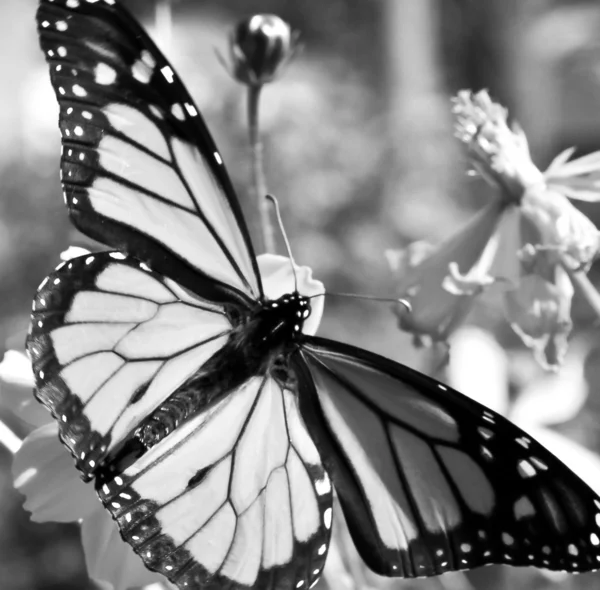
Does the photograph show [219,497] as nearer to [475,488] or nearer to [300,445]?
[300,445]

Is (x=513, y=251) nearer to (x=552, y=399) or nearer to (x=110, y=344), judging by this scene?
(x=552, y=399)

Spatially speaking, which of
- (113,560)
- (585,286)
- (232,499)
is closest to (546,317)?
(585,286)

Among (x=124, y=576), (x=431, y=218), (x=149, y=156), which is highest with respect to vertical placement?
(x=431, y=218)

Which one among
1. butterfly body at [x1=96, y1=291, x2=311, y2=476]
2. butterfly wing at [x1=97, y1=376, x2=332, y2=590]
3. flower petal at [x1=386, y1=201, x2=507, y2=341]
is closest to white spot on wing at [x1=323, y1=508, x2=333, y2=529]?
butterfly wing at [x1=97, y1=376, x2=332, y2=590]

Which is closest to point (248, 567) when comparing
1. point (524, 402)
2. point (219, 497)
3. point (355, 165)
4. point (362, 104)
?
point (219, 497)

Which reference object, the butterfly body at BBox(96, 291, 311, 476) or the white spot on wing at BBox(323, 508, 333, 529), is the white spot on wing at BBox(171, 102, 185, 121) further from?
the white spot on wing at BBox(323, 508, 333, 529)

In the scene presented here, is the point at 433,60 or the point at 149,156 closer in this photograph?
the point at 149,156
